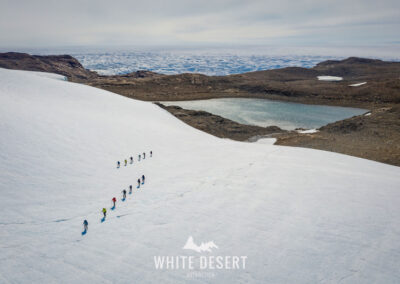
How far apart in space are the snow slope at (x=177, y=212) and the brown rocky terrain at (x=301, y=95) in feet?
33.8

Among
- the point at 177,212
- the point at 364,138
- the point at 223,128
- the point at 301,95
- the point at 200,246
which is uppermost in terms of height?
the point at 301,95

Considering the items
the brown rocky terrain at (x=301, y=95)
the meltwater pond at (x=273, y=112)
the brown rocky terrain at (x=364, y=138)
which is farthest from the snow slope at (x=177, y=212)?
the meltwater pond at (x=273, y=112)

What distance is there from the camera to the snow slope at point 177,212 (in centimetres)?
880

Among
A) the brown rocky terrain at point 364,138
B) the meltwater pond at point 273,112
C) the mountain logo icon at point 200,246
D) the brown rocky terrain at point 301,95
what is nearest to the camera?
the mountain logo icon at point 200,246

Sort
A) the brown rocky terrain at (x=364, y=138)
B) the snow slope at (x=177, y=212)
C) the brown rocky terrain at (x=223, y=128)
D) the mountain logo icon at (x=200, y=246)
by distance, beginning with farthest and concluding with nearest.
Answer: the brown rocky terrain at (x=223, y=128) < the brown rocky terrain at (x=364, y=138) < the mountain logo icon at (x=200, y=246) < the snow slope at (x=177, y=212)

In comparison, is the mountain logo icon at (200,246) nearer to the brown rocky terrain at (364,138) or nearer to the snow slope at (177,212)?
the snow slope at (177,212)

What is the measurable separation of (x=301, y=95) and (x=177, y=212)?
76387 mm

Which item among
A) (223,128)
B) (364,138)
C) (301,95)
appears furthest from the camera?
(301,95)

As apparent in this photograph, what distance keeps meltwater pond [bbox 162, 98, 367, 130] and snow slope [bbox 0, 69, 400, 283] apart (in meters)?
30.2

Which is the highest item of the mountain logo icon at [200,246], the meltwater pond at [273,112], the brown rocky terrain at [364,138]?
the meltwater pond at [273,112]

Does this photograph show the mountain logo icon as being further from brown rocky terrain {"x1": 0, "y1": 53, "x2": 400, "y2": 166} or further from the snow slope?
brown rocky terrain {"x1": 0, "y1": 53, "x2": 400, "y2": 166}

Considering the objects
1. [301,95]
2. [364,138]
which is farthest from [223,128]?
[301,95]

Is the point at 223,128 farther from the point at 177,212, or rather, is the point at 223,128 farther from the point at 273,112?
the point at 177,212

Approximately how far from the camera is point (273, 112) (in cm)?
5972
